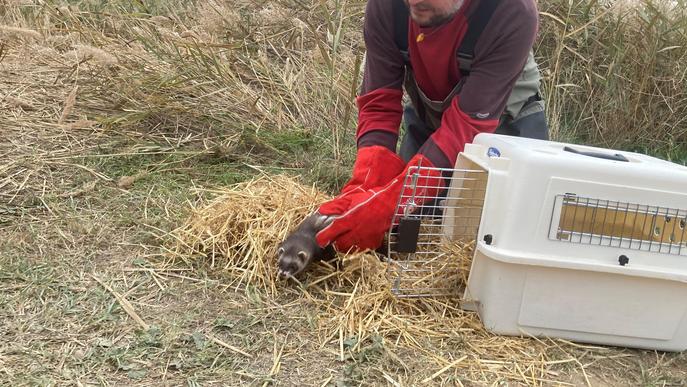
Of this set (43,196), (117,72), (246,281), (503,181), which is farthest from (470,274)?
(117,72)

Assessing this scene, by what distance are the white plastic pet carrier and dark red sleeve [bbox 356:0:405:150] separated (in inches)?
19.5

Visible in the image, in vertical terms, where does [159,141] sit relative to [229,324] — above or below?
above

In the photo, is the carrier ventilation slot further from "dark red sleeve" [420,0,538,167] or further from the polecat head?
the polecat head

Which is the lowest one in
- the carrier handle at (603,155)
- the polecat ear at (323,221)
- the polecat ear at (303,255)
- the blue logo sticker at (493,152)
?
the polecat ear at (303,255)

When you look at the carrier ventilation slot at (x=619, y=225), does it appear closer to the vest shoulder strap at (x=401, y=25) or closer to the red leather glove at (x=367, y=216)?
the red leather glove at (x=367, y=216)

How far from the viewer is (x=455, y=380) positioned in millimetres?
1355

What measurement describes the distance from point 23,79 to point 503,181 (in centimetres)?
247

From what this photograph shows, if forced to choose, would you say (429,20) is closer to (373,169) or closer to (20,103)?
(373,169)

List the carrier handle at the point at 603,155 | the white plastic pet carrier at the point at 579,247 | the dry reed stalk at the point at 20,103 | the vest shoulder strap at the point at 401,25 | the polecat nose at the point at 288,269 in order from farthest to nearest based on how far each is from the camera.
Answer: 1. the dry reed stalk at the point at 20,103
2. the vest shoulder strap at the point at 401,25
3. the polecat nose at the point at 288,269
4. the carrier handle at the point at 603,155
5. the white plastic pet carrier at the point at 579,247

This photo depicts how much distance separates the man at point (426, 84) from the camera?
1.69 m

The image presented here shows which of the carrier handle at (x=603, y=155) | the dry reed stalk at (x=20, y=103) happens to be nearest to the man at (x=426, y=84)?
the carrier handle at (x=603, y=155)

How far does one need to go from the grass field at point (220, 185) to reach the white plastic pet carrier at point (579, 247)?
2.9 inches

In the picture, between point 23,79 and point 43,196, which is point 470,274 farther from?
point 23,79

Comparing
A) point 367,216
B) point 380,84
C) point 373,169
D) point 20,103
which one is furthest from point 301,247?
point 20,103
